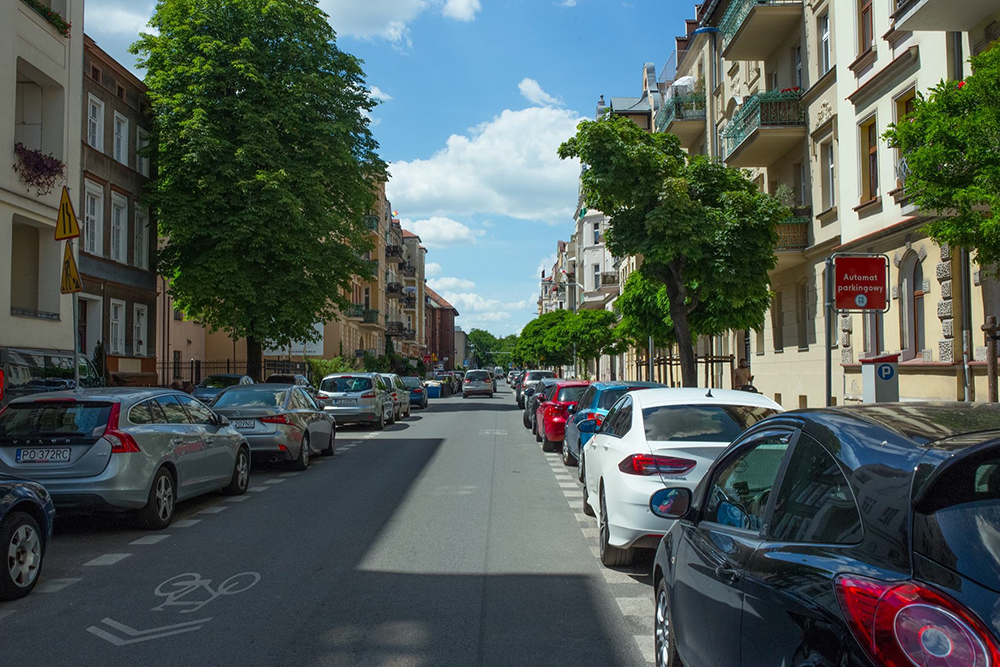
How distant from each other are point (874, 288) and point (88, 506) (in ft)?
28.9

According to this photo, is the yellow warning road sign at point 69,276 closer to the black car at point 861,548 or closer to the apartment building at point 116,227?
the black car at point 861,548

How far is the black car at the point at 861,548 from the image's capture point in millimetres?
2221

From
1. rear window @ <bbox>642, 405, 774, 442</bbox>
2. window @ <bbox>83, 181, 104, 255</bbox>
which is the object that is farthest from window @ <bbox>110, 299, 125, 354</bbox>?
rear window @ <bbox>642, 405, 774, 442</bbox>

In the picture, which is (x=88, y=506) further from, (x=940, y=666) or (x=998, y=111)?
(x=998, y=111)

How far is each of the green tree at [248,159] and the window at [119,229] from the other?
47.9 inches

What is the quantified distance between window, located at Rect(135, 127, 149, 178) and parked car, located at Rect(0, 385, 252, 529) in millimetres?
23655

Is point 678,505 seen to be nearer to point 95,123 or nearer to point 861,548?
point 861,548

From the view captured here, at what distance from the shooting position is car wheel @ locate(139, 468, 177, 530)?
9.27m

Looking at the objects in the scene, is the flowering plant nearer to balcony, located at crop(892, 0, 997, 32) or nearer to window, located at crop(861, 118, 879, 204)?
balcony, located at crop(892, 0, 997, 32)

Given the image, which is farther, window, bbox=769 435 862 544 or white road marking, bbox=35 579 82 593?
white road marking, bbox=35 579 82 593

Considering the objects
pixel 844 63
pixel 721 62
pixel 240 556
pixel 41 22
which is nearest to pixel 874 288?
pixel 240 556

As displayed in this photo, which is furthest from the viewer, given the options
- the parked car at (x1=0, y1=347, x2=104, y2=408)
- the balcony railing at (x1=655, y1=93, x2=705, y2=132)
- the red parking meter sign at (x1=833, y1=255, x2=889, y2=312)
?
the balcony railing at (x1=655, y1=93, x2=705, y2=132)

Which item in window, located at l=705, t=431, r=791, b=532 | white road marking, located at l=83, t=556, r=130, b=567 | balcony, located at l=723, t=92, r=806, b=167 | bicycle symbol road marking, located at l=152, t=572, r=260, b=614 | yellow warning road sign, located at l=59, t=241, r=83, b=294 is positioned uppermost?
balcony, located at l=723, t=92, r=806, b=167

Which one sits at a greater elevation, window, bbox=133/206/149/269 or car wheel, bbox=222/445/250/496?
window, bbox=133/206/149/269
